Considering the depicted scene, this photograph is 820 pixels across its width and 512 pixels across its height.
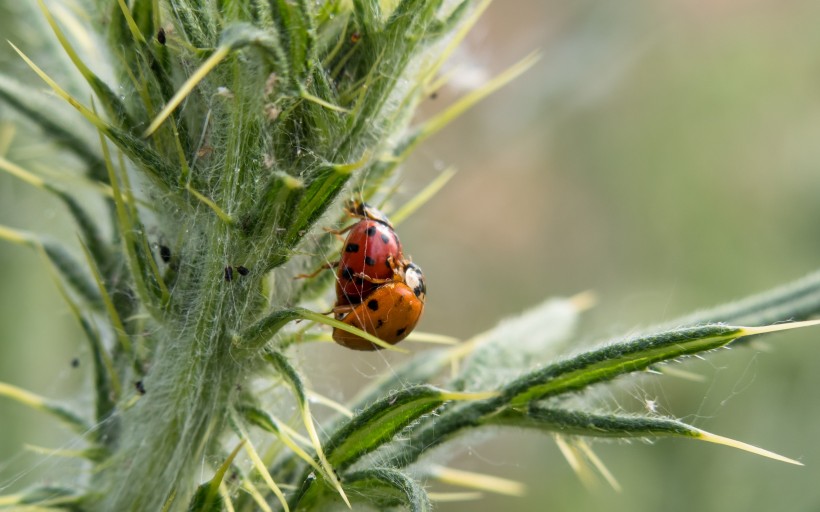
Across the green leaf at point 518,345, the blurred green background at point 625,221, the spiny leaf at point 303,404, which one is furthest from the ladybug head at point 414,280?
the spiny leaf at point 303,404

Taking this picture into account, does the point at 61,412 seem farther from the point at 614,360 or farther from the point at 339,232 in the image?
the point at 614,360

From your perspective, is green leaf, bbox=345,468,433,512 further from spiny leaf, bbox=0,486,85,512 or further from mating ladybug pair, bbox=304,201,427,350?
spiny leaf, bbox=0,486,85,512

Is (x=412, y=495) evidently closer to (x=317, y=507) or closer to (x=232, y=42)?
(x=317, y=507)

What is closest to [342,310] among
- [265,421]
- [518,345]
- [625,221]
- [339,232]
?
[339,232]

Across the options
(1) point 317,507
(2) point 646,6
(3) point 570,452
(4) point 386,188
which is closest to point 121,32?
(4) point 386,188

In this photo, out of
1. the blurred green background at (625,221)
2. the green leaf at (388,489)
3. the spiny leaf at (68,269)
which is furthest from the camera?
the blurred green background at (625,221)

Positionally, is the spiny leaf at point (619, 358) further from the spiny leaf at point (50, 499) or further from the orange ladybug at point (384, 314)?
the spiny leaf at point (50, 499)

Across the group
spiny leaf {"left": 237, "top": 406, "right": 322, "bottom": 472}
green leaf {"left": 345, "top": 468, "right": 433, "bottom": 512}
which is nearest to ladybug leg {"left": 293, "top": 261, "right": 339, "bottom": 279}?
spiny leaf {"left": 237, "top": 406, "right": 322, "bottom": 472}
